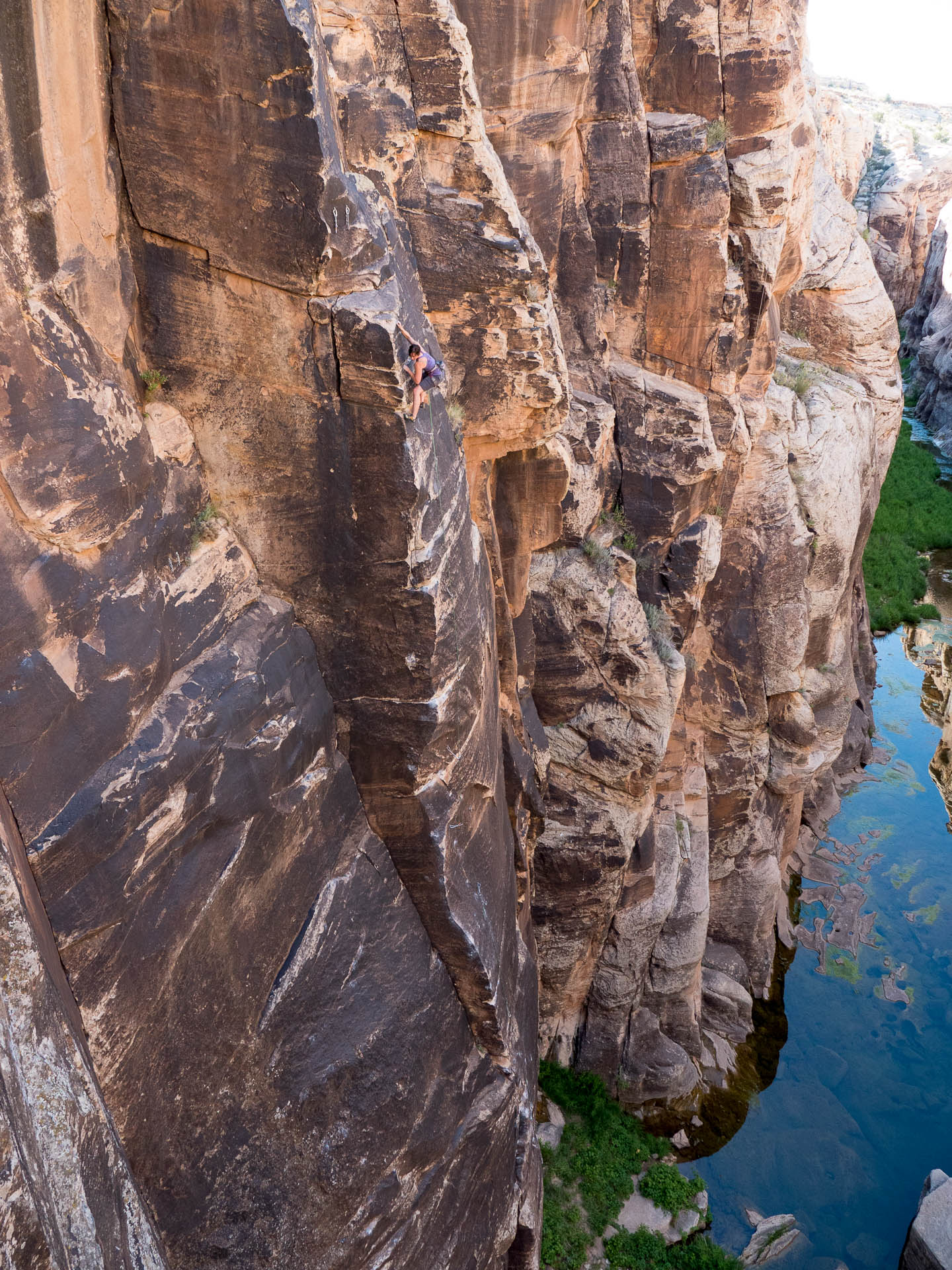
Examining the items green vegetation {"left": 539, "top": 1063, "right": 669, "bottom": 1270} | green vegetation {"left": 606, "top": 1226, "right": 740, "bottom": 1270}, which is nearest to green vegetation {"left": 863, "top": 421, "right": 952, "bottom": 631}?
green vegetation {"left": 539, "top": 1063, "right": 669, "bottom": 1270}

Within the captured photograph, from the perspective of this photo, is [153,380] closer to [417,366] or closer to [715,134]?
[417,366]

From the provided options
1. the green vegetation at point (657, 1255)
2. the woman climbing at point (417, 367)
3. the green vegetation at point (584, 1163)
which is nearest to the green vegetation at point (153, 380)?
the woman climbing at point (417, 367)

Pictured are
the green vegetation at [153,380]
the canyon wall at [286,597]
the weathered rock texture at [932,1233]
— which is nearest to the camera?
the canyon wall at [286,597]

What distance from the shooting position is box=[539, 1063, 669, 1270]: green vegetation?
1187 centimetres

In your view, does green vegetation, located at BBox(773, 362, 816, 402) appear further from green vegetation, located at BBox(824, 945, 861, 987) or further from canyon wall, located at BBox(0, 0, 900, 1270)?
green vegetation, located at BBox(824, 945, 861, 987)

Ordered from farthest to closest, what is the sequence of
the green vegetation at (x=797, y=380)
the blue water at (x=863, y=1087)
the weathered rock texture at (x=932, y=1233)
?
the green vegetation at (x=797, y=380) < the blue water at (x=863, y=1087) < the weathered rock texture at (x=932, y=1233)

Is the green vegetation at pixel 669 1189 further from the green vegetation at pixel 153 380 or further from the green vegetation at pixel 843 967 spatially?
the green vegetation at pixel 153 380

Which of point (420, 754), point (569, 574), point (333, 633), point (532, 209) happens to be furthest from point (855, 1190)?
point (532, 209)

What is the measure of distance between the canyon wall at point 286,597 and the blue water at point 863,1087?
6.76 m

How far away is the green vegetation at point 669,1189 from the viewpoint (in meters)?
12.8

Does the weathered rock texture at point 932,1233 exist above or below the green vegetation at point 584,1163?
below

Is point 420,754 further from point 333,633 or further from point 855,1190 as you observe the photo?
point 855,1190

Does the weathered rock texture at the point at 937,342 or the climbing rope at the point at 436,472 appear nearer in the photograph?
the climbing rope at the point at 436,472

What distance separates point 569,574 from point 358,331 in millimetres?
6136
